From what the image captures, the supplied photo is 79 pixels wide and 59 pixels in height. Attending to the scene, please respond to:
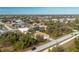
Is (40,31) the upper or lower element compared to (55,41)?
upper

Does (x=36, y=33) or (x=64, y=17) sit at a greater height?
(x=64, y=17)

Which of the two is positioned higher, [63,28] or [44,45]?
[63,28]

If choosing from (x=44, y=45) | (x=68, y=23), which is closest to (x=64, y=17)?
(x=68, y=23)
